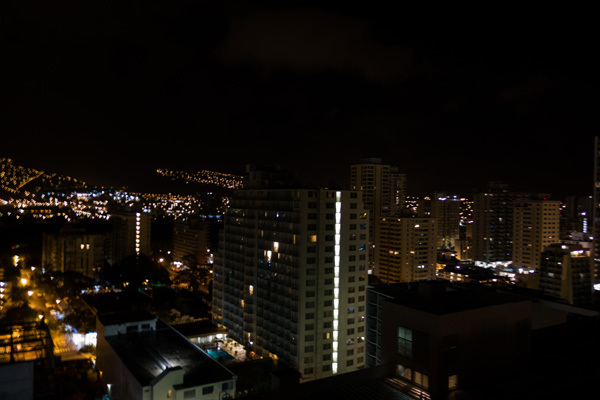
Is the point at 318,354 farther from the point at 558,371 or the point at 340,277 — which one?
the point at 558,371

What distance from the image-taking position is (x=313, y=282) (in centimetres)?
1460

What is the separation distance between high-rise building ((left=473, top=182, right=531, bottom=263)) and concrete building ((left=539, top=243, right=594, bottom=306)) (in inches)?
582

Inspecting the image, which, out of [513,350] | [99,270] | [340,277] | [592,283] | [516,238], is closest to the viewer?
[513,350]

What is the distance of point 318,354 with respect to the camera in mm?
14406

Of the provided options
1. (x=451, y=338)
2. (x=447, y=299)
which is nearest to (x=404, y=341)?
(x=451, y=338)

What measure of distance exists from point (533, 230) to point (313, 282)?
2842 centimetres

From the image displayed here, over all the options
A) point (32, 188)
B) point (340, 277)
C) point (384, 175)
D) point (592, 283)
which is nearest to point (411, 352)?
point (340, 277)

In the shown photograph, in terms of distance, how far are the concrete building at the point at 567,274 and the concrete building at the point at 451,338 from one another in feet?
71.1

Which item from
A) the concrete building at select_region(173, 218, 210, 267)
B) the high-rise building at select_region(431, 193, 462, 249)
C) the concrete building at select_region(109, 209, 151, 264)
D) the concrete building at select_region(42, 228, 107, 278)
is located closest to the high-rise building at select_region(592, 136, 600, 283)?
the high-rise building at select_region(431, 193, 462, 249)

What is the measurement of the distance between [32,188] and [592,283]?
67.4 metres

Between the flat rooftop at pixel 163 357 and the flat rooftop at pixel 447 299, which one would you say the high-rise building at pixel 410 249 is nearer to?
the flat rooftop at pixel 163 357

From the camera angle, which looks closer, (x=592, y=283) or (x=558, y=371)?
(x=558, y=371)

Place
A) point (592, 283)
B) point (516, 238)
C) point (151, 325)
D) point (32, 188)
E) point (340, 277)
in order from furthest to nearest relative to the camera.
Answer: point (32, 188), point (516, 238), point (592, 283), point (340, 277), point (151, 325)

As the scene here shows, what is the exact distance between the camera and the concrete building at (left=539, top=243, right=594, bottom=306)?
24266 millimetres
